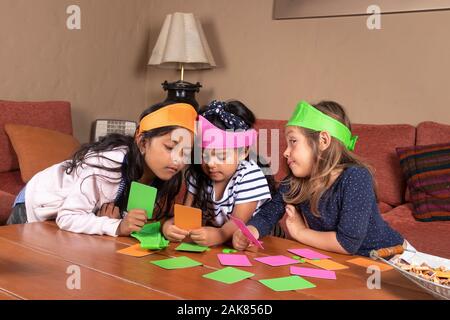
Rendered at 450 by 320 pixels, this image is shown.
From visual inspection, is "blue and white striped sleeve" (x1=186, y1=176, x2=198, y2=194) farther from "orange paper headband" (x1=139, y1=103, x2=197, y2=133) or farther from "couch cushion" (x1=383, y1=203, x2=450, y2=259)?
"couch cushion" (x1=383, y1=203, x2=450, y2=259)

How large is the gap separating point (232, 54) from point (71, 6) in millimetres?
1202

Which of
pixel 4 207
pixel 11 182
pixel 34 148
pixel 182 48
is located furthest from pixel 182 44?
pixel 4 207

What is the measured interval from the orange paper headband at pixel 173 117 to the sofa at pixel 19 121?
1500 millimetres

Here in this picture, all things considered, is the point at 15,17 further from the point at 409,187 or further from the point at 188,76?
the point at 409,187

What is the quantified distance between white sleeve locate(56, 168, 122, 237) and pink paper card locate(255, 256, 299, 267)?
42 cm

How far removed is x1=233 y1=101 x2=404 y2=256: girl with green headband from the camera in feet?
4.76

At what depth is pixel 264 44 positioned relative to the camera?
361 cm

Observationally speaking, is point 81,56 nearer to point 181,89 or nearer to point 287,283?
point 181,89

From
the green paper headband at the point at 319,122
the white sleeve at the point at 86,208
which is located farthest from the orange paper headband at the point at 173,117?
the green paper headband at the point at 319,122

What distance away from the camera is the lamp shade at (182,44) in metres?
3.48

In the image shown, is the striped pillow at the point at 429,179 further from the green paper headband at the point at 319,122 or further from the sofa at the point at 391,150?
the green paper headband at the point at 319,122

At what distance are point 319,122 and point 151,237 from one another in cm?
61

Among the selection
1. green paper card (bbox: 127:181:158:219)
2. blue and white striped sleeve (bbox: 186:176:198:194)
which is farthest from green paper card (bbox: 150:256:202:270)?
blue and white striped sleeve (bbox: 186:176:198:194)
